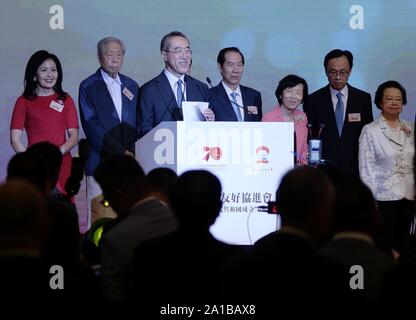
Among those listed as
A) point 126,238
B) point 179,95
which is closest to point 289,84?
point 179,95

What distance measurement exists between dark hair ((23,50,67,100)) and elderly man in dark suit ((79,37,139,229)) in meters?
0.19

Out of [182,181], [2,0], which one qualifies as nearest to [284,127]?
[2,0]

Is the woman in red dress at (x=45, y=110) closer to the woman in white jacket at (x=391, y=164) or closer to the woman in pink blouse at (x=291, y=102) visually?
the woman in pink blouse at (x=291, y=102)

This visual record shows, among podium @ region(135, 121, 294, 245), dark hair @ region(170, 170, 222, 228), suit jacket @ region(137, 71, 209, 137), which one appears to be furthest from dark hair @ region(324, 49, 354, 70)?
dark hair @ region(170, 170, 222, 228)

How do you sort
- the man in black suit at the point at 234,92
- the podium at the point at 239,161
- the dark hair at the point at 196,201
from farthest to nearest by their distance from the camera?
the man in black suit at the point at 234,92 < the podium at the point at 239,161 < the dark hair at the point at 196,201

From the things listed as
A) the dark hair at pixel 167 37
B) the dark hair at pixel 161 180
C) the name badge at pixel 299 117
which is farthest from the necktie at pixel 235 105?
the dark hair at pixel 161 180

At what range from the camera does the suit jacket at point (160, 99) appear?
736 cm

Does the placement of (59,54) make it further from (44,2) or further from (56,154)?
(56,154)

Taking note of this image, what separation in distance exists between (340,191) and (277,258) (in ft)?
1.35

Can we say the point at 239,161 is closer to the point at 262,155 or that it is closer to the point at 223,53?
the point at 262,155

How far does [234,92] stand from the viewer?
7.49 m

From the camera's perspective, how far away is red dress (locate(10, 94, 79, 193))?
735 cm

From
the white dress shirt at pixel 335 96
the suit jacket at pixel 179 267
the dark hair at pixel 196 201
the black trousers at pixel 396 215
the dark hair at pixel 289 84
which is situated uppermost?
the dark hair at pixel 289 84

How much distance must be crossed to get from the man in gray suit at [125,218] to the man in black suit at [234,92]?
3.89m
